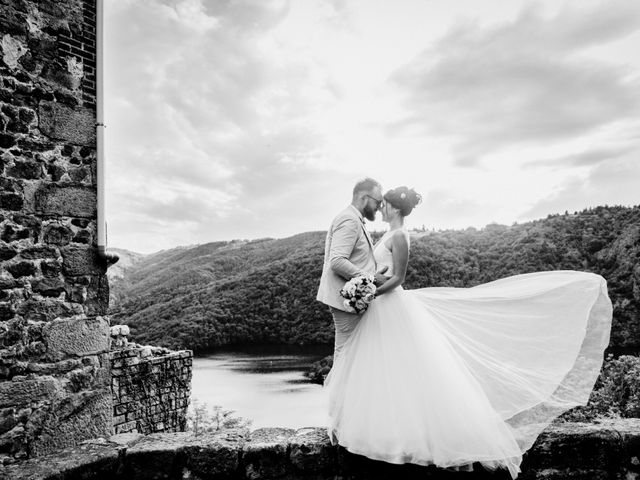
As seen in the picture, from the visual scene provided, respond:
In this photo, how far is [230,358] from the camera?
38.1 m

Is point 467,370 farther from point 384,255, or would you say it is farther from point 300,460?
point 300,460

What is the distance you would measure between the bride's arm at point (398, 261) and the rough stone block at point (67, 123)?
2732mm

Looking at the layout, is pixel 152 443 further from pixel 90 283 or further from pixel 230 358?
pixel 230 358

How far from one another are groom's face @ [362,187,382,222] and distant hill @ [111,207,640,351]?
2064cm

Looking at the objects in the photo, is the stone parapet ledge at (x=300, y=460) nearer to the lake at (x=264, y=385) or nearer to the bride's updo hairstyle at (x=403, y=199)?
the bride's updo hairstyle at (x=403, y=199)

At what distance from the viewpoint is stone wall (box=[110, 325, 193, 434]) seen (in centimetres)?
973

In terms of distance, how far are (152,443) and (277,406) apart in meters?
23.9

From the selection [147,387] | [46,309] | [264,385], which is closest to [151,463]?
[46,309]

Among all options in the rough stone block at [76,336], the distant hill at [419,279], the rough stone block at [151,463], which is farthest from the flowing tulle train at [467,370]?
the distant hill at [419,279]

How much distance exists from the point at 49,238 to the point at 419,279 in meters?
27.9

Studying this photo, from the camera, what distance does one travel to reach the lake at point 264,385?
23531 mm

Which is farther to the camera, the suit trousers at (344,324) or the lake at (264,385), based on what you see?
the lake at (264,385)

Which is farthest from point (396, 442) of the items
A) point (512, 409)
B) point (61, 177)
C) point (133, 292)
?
point (133, 292)

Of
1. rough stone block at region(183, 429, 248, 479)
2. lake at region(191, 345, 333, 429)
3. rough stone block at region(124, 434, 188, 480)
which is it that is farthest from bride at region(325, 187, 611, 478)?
lake at region(191, 345, 333, 429)
